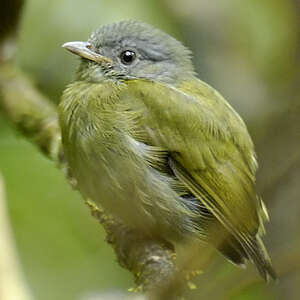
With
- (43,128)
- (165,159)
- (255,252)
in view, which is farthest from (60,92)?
(255,252)

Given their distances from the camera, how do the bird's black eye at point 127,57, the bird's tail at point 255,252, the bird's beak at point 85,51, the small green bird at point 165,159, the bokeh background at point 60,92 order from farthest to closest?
the bokeh background at point 60,92, the bird's black eye at point 127,57, the bird's beak at point 85,51, the small green bird at point 165,159, the bird's tail at point 255,252

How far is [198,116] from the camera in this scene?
3756mm

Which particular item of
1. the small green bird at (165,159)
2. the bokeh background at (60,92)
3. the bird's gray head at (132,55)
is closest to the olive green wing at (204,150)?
the small green bird at (165,159)

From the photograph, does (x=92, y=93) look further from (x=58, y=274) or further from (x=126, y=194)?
(x=58, y=274)

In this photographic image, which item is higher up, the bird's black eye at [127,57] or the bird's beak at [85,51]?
the bird's beak at [85,51]

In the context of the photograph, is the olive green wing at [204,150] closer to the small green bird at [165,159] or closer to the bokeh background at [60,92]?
the small green bird at [165,159]

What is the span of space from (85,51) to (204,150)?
0.92 m

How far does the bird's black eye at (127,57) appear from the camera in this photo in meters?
4.12

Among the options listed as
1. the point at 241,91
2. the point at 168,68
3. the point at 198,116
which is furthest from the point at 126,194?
the point at 241,91

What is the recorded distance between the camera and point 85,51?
13.2 ft

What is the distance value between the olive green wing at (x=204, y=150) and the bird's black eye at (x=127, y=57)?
308 millimetres

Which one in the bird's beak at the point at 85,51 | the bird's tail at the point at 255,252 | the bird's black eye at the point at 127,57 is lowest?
the bird's tail at the point at 255,252

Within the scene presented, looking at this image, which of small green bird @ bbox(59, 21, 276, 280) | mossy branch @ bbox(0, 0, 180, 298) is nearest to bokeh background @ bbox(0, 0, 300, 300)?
mossy branch @ bbox(0, 0, 180, 298)

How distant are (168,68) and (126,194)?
3.22ft
